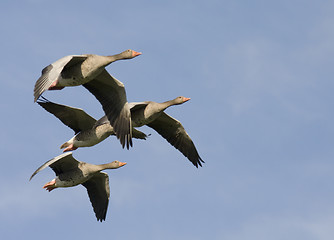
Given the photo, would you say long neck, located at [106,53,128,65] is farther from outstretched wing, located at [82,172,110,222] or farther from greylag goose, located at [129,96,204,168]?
outstretched wing, located at [82,172,110,222]

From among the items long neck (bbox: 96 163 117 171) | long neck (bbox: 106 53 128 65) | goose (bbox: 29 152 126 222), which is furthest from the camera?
long neck (bbox: 96 163 117 171)

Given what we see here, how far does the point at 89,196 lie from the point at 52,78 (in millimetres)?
6774

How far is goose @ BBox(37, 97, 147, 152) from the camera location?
28003 millimetres

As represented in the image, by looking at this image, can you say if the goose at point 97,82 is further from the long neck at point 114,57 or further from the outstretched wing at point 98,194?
the outstretched wing at point 98,194

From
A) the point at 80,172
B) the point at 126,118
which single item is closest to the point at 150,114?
the point at 126,118

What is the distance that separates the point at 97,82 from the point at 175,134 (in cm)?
439

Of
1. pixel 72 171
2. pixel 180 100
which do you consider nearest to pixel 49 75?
pixel 72 171

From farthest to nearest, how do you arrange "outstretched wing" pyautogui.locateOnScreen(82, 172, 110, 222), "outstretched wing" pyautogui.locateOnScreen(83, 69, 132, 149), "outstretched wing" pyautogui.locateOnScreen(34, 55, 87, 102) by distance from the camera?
"outstretched wing" pyautogui.locateOnScreen(82, 172, 110, 222) → "outstretched wing" pyautogui.locateOnScreen(83, 69, 132, 149) → "outstretched wing" pyautogui.locateOnScreen(34, 55, 87, 102)

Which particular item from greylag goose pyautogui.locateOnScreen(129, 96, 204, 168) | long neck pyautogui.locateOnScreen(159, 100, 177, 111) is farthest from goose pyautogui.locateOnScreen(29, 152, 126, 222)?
long neck pyautogui.locateOnScreen(159, 100, 177, 111)

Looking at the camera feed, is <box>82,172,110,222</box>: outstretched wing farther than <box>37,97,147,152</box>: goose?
Yes

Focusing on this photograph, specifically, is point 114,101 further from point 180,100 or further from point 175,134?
point 175,134

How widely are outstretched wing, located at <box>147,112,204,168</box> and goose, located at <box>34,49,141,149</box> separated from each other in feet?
9.17

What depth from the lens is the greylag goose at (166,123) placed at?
27714 millimetres

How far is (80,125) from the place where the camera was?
2888cm
